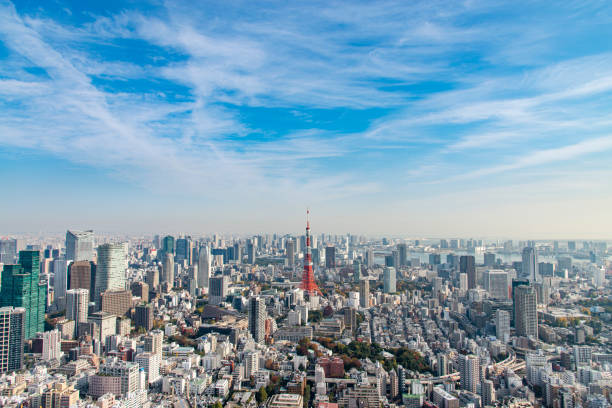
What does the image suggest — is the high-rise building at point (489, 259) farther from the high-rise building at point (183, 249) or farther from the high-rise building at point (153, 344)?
the high-rise building at point (183, 249)

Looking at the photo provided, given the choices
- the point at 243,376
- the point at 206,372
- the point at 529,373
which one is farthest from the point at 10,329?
the point at 529,373

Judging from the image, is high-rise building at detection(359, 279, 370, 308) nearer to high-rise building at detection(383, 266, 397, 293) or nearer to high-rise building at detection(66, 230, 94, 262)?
high-rise building at detection(383, 266, 397, 293)

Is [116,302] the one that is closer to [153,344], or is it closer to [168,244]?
[153,344]

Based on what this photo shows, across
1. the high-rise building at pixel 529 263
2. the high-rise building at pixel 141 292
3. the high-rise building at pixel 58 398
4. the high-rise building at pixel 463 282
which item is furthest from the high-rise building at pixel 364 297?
the high-rise building at pixel 58 398

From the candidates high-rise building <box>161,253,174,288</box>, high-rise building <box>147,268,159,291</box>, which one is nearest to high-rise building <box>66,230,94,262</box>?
high-rise building <box>147,268,159,291</box>

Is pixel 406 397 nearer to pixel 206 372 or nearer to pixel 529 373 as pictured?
pixel 529 373

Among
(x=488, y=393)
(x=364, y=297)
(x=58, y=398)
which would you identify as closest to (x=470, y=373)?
(x=488, y=393)
